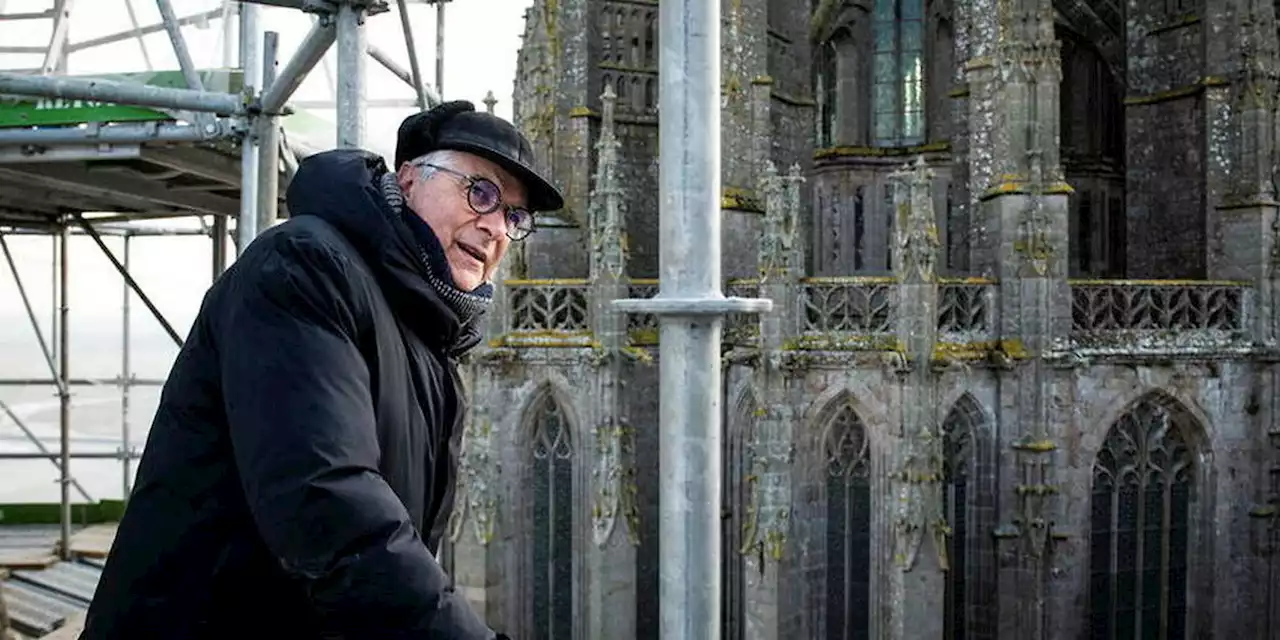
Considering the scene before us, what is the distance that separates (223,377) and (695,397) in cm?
259

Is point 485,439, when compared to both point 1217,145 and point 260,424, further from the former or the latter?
point 260,424

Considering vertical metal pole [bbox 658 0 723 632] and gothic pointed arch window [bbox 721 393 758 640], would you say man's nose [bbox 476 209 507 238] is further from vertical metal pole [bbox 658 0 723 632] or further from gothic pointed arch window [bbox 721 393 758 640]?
gothic pointed arch window [bbox 721 393 758 640]

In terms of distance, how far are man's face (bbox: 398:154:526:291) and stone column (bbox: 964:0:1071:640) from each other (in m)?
12.5

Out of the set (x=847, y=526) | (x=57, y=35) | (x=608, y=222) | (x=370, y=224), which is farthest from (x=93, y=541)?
(x=370, y=224)

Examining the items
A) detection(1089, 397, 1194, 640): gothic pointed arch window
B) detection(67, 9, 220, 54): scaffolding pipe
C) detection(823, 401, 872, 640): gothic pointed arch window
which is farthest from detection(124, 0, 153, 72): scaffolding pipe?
detection(1089, 397, 1194, 640): gothic pointed arch window

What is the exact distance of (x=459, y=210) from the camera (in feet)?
7.09

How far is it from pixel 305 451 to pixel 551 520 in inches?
548

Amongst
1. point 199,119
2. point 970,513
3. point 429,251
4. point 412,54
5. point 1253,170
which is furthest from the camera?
point 1253,170

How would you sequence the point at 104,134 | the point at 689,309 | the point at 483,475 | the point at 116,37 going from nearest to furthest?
the point at 689,309, the point at 104,134, the point at 116,37, the point at 483,475

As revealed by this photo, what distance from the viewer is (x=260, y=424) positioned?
157 centimetres

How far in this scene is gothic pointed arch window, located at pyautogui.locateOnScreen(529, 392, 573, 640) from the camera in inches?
590

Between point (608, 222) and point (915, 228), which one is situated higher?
point (608, 222)

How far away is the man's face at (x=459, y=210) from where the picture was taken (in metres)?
2.15

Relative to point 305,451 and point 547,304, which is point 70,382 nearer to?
point 547,304
